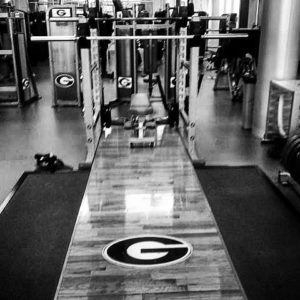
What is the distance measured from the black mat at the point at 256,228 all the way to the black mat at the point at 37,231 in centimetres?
102

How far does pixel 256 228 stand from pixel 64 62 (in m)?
4.34

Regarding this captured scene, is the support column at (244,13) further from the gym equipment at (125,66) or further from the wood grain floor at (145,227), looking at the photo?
the wood grain floor at (145,227)

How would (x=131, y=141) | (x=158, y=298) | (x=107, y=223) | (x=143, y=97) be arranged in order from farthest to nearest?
1. (x=143, y=97)
2. (x=131, y=141)
3. (x=107, y=223)
4. (x=158, y=298)

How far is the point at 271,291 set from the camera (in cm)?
207

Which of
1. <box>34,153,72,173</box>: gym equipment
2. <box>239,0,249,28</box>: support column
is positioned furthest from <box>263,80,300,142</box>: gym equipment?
<box>239,0,249,28</box>: support column

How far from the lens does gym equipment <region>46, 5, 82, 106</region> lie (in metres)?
5.82

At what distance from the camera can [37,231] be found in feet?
8.75

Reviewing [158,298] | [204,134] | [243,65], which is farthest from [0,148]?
[243,65]

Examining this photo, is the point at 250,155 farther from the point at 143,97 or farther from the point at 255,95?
the point at 143,97

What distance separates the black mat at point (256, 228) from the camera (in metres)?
2.16

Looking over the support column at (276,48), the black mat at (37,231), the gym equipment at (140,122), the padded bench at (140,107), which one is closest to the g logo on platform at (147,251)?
the black mat at (37,231)

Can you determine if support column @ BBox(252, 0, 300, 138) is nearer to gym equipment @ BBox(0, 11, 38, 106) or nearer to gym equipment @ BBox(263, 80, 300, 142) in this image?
gym equipment @ BBox(263, 80, 300, 142)

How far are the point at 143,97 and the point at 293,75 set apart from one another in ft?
5.42

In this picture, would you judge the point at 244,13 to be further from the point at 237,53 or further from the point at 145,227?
the point at 145,227
